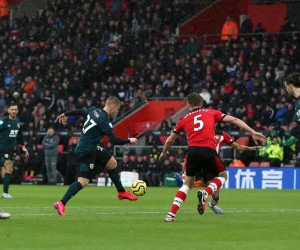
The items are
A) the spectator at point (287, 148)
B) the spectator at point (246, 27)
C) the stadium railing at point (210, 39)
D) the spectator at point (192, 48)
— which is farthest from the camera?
the spectator at point (192, 48)

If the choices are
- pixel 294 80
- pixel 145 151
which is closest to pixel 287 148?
pixel 145 151

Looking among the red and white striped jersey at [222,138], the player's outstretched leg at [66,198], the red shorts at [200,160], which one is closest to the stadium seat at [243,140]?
the red and white striped jersey at [222,138]

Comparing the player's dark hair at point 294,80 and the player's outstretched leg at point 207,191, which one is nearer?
the player's dark hair at point 294,80

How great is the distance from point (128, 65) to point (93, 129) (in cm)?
2529

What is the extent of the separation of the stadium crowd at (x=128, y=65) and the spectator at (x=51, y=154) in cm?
87

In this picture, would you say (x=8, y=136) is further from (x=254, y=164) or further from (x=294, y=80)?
(x=254, y=164)

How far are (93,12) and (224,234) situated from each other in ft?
111

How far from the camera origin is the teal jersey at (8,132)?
21.9 metres

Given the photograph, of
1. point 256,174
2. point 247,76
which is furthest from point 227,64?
point 256,174

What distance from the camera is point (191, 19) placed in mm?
42062

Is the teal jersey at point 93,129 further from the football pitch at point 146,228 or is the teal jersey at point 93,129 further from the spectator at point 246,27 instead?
the spectator at point 246,27

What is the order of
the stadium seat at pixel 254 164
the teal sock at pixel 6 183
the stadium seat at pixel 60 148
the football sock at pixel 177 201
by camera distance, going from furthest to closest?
the stadium seat at pixel 60 148 → the stadium seat at pixel 254 164 → the teal sock at pixel 6 183 → the football sock at pixel 177 201

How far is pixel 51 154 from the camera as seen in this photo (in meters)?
33.8

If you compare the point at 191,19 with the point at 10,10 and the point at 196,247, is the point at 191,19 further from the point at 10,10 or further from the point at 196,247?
the point at 196,247
